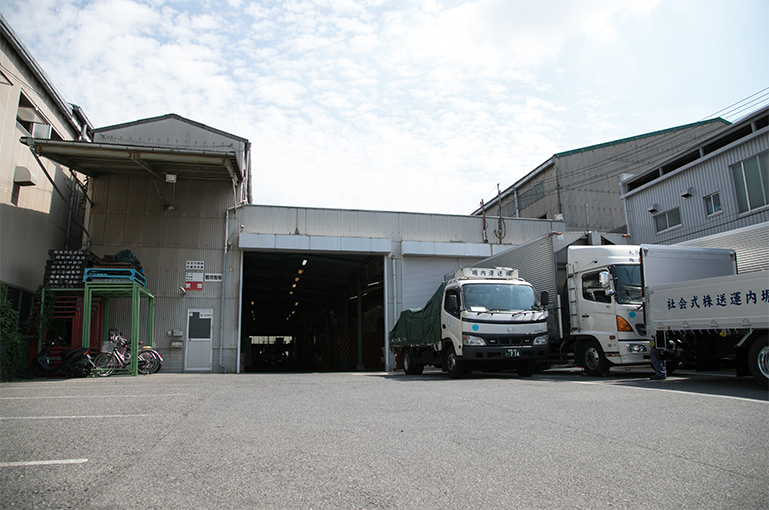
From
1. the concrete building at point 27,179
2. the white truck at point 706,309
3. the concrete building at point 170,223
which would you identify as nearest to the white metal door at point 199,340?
the concrete building at point 170,223

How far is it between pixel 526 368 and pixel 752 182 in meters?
10.7

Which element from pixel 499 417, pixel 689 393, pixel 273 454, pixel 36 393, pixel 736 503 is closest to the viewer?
pixel 736 503

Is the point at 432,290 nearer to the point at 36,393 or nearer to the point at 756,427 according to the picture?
the point at 36,393

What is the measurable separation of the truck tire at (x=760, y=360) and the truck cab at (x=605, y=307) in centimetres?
286

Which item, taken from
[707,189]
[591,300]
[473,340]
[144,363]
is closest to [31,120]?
[144,363]

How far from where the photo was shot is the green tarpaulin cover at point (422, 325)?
1362 cm

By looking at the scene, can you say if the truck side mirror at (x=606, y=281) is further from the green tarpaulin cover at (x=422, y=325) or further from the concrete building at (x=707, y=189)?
the concrete building at (x=707, y=189)

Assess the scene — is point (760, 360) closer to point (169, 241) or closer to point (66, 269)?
point (66, 269)

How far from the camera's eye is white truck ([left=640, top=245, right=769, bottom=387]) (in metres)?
8.32

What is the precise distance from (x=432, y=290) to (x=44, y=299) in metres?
13.6

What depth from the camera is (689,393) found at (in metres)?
7.71

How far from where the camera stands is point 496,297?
12.5 meters

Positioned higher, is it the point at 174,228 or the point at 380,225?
the point at 380,225

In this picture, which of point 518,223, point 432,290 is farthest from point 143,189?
point 518,223
